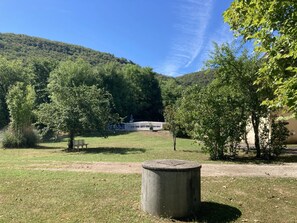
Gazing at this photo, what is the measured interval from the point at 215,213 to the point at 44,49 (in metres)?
92.4

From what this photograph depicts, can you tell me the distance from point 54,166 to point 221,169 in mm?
6718

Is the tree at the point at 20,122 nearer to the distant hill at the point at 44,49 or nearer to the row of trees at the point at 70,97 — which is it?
the row of trees at the point at 70,97

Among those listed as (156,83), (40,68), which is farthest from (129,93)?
(40,68)

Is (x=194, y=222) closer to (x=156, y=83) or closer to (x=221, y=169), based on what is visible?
(x=221, y=169)

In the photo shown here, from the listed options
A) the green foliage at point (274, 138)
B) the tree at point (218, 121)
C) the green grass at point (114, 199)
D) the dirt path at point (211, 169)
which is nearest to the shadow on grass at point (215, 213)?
the green grass at point (114, 199)

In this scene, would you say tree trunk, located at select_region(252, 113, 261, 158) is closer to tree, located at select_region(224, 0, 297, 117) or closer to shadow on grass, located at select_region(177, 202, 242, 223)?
shadow on grass, located at select_region(177, 202, 242, 223)

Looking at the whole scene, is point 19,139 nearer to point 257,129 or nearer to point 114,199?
point 257,129

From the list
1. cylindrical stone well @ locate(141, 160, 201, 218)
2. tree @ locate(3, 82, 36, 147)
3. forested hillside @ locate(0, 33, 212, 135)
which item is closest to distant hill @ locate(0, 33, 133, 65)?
forested hillside @ locate(0, 33, 212, 135)

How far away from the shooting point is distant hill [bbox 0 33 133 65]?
82.4 metres

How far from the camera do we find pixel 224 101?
54.6 feet

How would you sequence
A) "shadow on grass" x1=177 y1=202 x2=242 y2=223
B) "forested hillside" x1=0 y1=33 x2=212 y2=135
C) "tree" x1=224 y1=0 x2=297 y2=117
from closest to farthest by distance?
"tree" x1=224 y1=0 x2=297 y2=117, "shadow on grass" x1=177 y1=202 x2=242 y2=223, "forested hillside" x1=0 y1=33 x2=212 y2=135

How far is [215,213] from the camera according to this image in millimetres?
7090

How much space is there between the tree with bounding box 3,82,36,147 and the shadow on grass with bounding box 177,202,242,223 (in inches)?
881

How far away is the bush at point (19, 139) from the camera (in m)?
26.3
